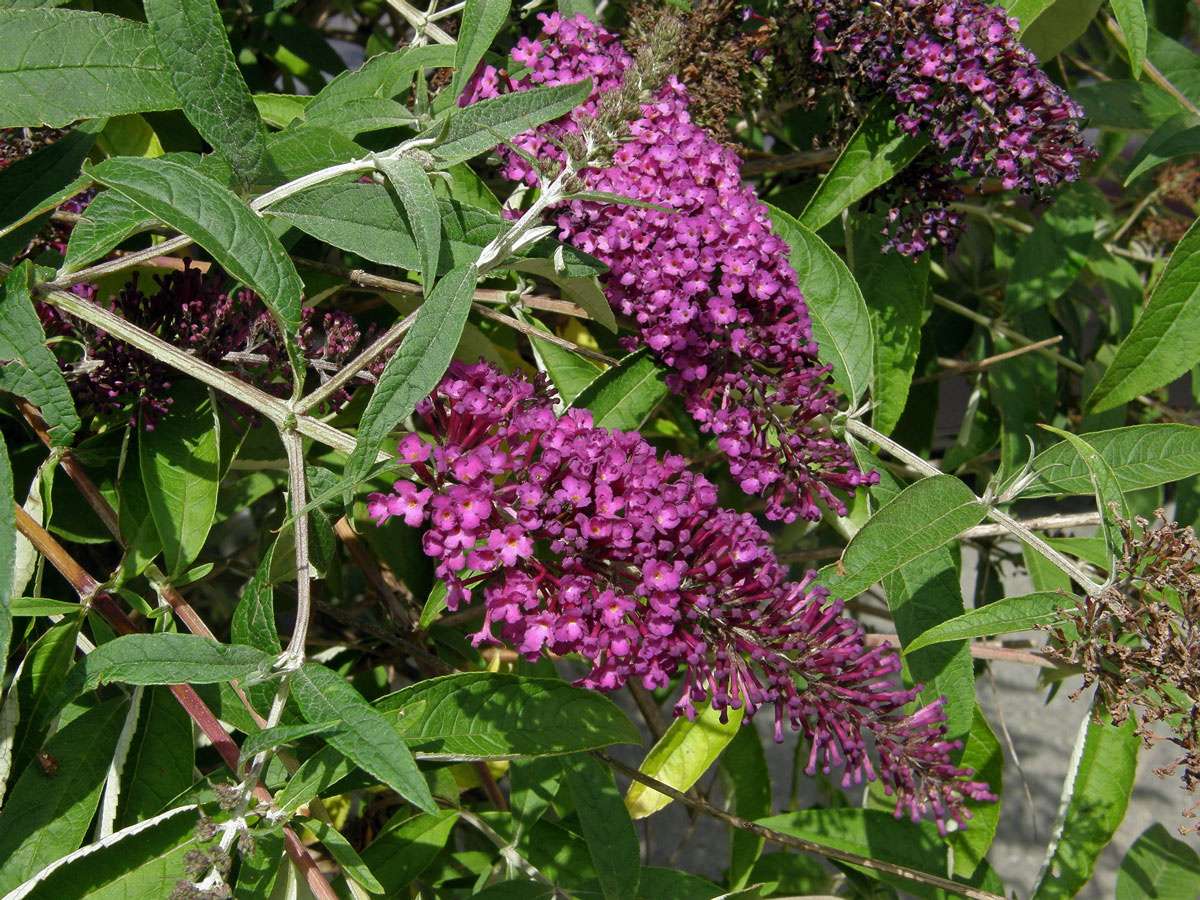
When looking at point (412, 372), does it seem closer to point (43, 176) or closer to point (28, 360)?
point (28, 360)

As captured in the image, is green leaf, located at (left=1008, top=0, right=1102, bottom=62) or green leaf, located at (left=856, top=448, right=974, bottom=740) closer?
green leaf, located at (left=856, top=448, right=974, bottom=740)

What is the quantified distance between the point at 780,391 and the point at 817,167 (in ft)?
2.23

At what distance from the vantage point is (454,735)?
1.04m

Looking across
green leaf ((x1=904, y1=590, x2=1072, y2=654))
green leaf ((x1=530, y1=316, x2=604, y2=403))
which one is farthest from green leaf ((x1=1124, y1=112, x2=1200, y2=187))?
green leaf ((x1=530, y1=316, x2=604, y2=403))

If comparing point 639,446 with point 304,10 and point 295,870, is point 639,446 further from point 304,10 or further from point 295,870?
point 304,10

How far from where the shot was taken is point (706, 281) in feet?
3.79

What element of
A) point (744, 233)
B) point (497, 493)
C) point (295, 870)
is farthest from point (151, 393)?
point (744, 233)

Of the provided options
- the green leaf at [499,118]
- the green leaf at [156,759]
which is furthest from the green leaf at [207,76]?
the green leaf at [156,759]

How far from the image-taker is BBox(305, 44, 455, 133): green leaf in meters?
1.15

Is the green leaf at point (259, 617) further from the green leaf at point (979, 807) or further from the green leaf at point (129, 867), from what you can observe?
the green leaf at point (979, 807)

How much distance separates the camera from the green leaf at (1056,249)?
166 cm

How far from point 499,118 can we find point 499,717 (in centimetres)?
64

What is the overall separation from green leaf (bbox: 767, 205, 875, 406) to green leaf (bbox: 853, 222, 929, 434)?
0.39 feet

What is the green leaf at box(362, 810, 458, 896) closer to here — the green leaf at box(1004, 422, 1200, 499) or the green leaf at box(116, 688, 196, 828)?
the green leaf at box(116, 688, 196, 828)
